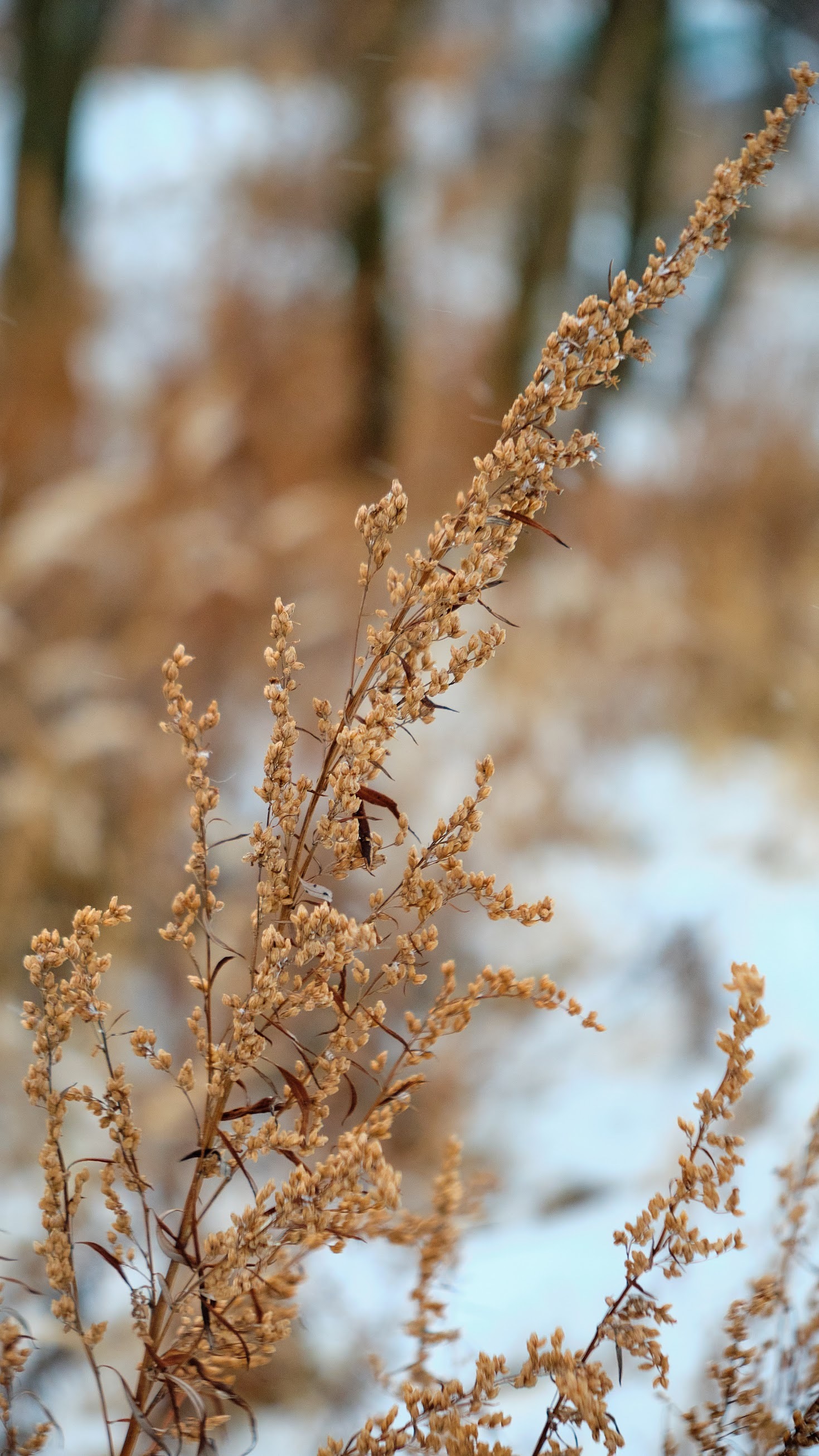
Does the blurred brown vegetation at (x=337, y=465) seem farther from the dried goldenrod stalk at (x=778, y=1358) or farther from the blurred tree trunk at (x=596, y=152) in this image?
the dried goldenrod stalk at (x=778, y=1358)

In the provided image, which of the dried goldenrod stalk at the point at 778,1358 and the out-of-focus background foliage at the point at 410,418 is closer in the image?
the dried goldenrod stalk at the point at 778,1358

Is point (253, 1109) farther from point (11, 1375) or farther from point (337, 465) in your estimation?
point (337, 465)

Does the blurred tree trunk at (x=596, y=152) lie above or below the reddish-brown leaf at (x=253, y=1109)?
above

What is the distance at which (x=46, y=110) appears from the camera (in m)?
1.05

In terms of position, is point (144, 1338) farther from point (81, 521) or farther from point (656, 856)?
point (81, 521)

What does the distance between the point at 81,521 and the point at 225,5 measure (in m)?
0.59

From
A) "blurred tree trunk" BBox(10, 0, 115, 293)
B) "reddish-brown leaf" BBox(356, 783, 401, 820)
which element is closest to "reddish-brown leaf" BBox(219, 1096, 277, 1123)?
"reddish-brown leaf" BBox(356, 783, 401, 820)

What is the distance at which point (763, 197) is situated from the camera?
3.39 ft

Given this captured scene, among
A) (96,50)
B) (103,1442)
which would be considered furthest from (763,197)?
(103,1442)

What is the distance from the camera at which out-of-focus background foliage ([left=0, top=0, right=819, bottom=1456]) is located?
103cm

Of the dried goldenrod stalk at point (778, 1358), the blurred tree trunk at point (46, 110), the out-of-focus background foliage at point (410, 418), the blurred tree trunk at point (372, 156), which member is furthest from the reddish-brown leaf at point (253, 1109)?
the blurred tree trunk at point (46, 110)

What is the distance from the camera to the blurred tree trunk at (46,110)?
104cm

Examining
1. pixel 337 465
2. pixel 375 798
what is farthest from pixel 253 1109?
pixel 337 465

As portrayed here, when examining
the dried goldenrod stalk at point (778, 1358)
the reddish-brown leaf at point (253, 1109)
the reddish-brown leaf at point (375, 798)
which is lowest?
the dried goldenrod stalk at point (778, 1358)
